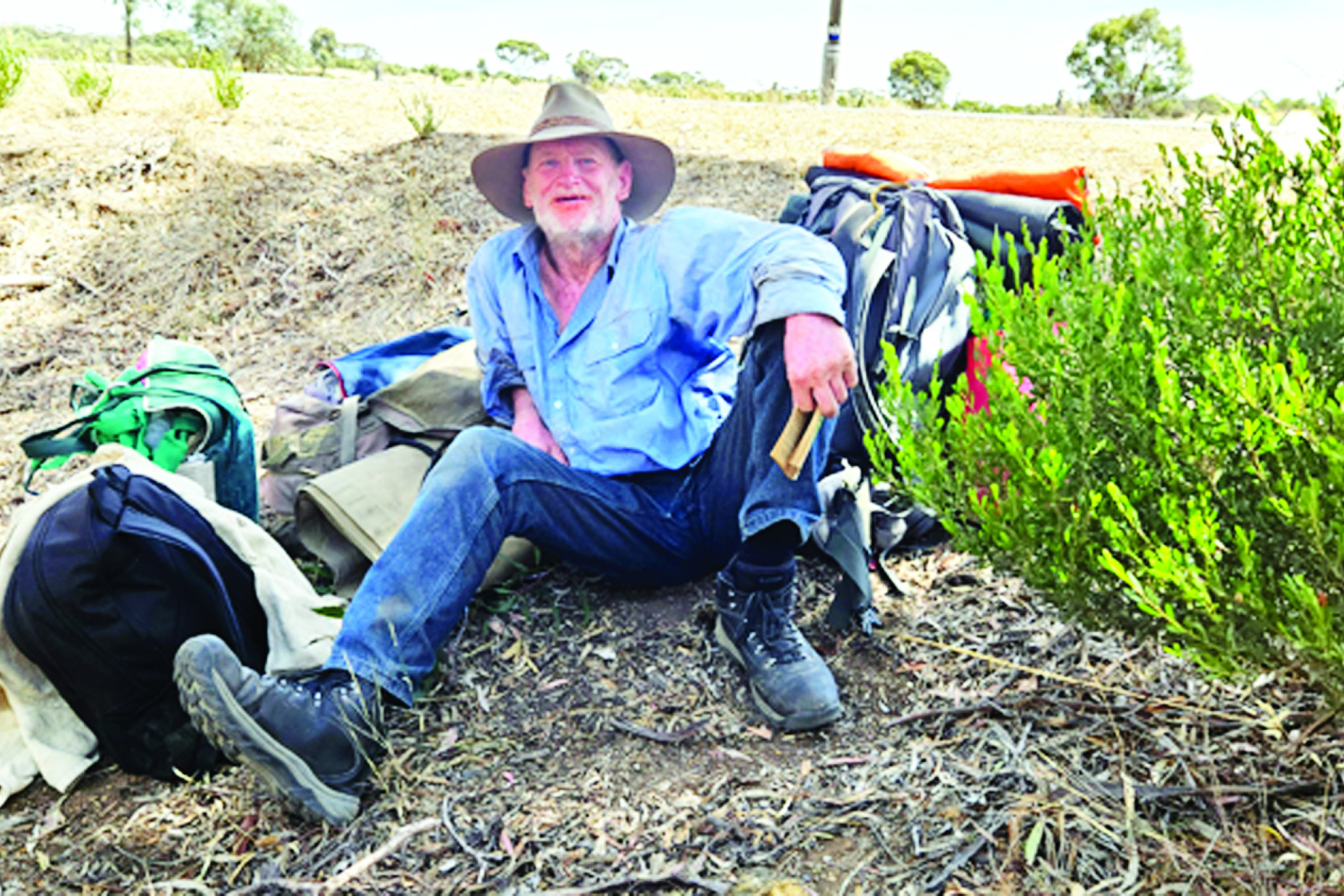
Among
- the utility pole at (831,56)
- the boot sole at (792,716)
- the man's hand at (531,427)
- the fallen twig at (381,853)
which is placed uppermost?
the utility pole at (831,56)

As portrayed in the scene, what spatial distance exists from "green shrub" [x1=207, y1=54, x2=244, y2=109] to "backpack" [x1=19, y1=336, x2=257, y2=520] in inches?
203

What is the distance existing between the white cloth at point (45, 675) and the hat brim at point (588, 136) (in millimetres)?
1167

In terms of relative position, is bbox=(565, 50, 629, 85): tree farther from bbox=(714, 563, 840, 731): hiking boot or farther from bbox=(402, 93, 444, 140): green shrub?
bbox=(714, 563, 840, 731): hiking boot

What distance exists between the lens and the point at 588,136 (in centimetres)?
294

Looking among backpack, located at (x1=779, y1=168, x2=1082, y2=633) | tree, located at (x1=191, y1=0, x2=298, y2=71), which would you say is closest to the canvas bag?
backpack, located at (x1=779, y1=168, x2=1082, y2=633)

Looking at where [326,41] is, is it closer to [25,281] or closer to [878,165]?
[25,281]

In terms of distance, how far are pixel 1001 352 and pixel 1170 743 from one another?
907 mm

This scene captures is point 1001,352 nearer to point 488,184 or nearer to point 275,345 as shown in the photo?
point 488,184

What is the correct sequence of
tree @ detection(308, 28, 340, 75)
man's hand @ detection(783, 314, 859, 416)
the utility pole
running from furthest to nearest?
tree @ detection(308, 28, 340, 75)
the utility pole
man's hand @ detection(783, 314, 859, 416)

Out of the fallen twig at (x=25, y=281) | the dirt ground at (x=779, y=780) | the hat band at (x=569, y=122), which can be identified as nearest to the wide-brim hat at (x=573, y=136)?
the hat band at (x=569, y=122)

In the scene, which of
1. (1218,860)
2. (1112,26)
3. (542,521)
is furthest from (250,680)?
(1112,26)

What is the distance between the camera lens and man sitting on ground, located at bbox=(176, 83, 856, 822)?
2.27 meters

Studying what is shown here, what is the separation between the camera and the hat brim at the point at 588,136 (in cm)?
294

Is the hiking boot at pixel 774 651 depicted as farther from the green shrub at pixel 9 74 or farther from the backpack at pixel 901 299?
the green shrub at pixel 9 74
